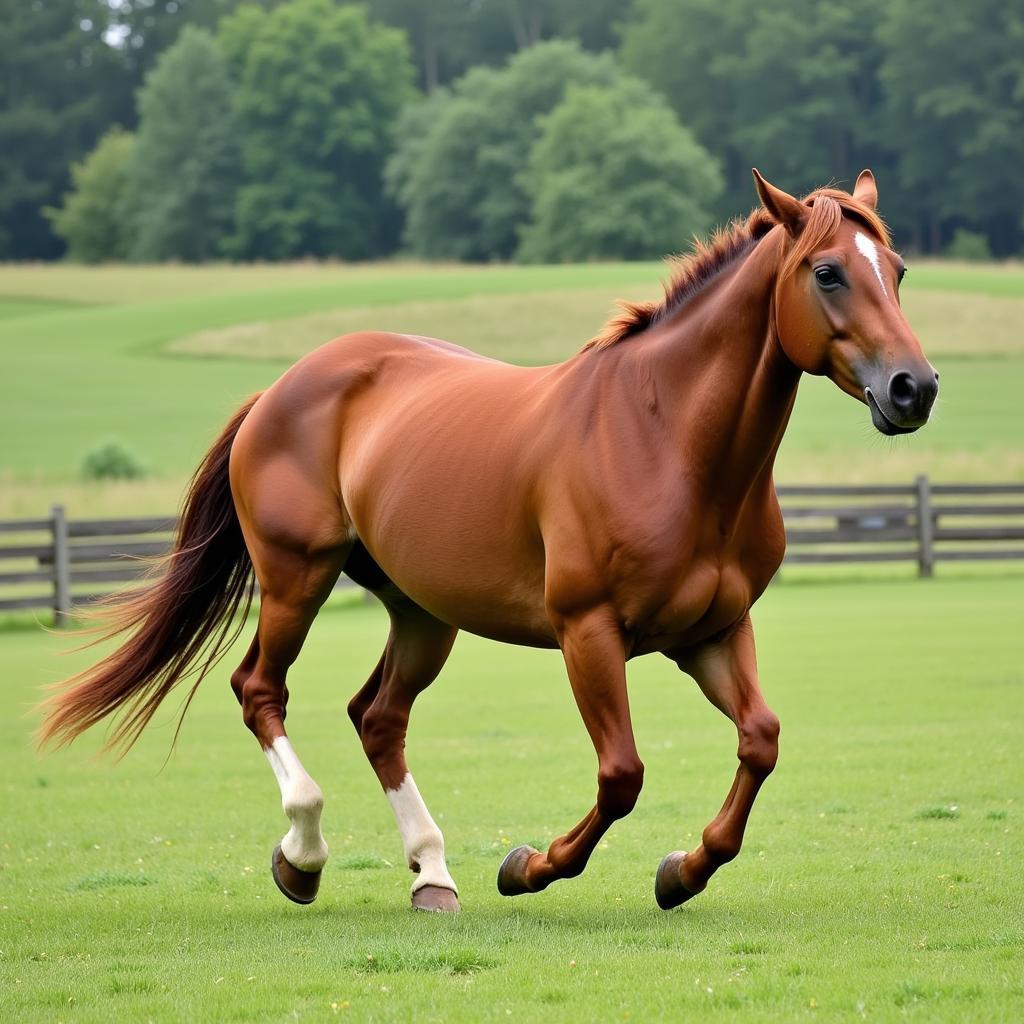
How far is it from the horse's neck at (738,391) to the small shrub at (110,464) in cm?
2974

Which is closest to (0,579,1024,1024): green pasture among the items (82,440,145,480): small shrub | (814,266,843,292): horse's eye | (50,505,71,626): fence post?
(814,266,843,292): horse's eye

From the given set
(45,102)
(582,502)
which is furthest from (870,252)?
(45,102)

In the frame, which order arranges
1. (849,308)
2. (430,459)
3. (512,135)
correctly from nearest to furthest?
(849,308) < (430,459) < (512,135)

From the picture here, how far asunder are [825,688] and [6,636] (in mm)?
11736

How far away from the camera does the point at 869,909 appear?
563cm

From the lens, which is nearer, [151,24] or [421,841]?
[421,841]

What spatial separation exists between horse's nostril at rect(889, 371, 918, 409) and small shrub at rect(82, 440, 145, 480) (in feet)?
100

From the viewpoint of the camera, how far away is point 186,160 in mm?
92625

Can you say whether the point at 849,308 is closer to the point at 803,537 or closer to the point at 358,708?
the point at 358,708

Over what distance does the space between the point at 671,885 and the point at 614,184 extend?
74.8 metres

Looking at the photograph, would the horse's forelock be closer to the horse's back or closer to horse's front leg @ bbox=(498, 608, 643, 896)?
the horse's back

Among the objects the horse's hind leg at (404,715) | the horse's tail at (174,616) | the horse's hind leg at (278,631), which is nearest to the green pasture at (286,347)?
the horse's tail at (174,616)

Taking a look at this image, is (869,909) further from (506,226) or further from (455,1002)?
(506,226)

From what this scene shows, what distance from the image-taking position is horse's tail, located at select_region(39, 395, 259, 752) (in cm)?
695
